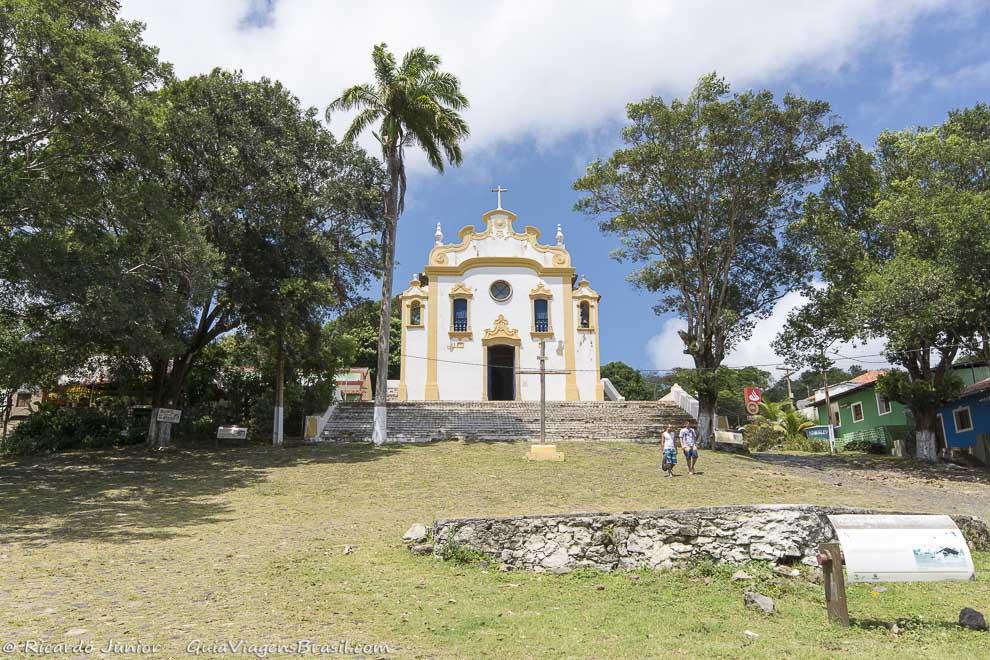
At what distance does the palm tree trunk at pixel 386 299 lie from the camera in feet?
58.5

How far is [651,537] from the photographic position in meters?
7.16

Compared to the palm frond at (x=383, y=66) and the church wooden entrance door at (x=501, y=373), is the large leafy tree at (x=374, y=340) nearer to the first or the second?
the church wooden entrance door at (x=501, y=373)

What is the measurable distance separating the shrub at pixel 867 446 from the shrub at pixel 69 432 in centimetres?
2377

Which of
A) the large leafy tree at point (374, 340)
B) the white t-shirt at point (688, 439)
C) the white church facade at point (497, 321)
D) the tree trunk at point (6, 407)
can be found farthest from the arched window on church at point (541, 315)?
the tree trunk at point (6, 407)

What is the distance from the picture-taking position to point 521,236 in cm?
2784

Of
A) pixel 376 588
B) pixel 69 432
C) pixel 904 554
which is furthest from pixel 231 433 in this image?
pixel 904 554

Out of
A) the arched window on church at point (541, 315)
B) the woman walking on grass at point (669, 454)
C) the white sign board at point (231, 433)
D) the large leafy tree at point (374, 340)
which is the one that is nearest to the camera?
the woman walking on grass at point (669, 454)

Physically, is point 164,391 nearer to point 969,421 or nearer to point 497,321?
point 497,321

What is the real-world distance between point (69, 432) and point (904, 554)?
19.8 m

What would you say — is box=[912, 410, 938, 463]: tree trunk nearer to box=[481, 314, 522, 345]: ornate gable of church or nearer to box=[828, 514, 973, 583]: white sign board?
box=[481, 314, 522, 345]: ornate gable of church

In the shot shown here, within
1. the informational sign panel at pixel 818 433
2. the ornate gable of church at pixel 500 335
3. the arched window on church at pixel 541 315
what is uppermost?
the arched window on church at pixel 541 315

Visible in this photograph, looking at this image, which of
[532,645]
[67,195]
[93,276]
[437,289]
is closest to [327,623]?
[532,645]

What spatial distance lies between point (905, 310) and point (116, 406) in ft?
68.0

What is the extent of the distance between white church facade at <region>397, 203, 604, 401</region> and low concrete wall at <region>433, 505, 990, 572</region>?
18592 millimetres
